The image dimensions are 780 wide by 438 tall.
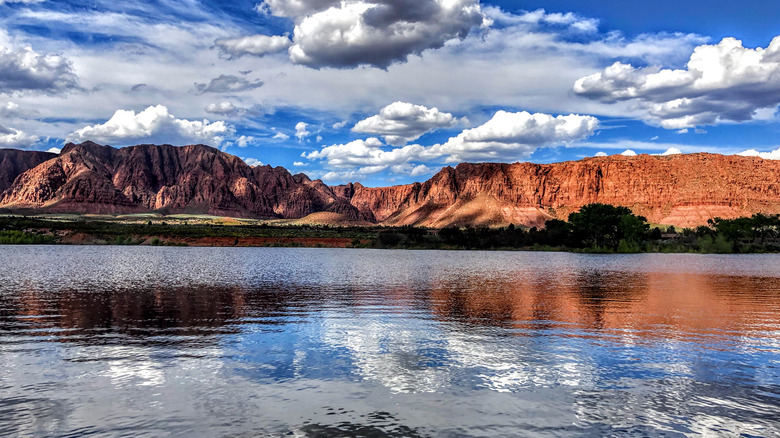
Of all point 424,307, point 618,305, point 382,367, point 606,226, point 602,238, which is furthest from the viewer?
point 602,238

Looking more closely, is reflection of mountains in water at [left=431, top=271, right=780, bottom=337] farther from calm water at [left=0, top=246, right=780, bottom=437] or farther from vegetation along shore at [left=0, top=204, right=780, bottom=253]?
vegetation along shore at [left=0, top=204, right=780, bottom=253]

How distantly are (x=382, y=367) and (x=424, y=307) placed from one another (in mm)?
11748

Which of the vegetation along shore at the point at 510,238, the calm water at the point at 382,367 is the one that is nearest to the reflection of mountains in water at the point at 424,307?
the calm water at the point at 382,367

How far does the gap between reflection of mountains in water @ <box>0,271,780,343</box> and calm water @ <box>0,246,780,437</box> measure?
0.15 metres

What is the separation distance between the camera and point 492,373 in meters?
13.0

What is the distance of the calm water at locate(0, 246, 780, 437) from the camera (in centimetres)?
973

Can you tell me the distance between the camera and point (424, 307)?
25.3 metres

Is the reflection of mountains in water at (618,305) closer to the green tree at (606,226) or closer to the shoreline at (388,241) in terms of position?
the green tree at (606,226)

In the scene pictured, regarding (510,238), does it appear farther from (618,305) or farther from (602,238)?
(618,305)

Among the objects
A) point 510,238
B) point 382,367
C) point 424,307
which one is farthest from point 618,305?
point 510,238

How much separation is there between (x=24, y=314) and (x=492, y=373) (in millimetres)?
19012

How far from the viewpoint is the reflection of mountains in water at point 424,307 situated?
19391mm

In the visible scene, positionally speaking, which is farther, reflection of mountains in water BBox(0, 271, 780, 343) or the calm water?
reflection of mountains in water BBox(0, 271, 780, 343)

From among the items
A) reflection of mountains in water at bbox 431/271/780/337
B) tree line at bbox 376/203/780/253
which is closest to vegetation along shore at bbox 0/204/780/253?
tree line at bbox 376/203/780/253
